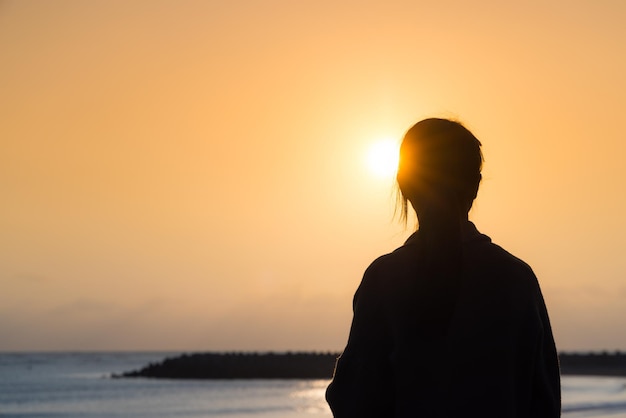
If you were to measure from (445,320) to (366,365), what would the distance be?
182mm

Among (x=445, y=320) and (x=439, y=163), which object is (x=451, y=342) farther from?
(x=439, y=163)

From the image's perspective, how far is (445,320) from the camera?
1.84m

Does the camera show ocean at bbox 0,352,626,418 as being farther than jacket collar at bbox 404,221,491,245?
Yes

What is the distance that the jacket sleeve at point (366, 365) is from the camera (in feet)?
6.14

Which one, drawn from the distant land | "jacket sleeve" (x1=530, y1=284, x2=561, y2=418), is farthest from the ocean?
"jacket sleeve" (x1=530, y1=284, x2=561, y2=418)

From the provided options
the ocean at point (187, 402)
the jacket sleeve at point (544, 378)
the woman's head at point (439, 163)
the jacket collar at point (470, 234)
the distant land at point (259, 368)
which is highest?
the woman's head at point (439, 163)

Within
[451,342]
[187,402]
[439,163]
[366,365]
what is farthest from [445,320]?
[187,402]

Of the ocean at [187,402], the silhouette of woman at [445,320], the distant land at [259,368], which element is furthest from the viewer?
the distant land at [259,368]

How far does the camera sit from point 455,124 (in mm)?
1906

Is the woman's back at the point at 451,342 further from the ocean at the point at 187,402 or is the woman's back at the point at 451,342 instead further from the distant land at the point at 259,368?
the distant land at the point at 259,368

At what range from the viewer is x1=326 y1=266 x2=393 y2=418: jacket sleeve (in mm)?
1871

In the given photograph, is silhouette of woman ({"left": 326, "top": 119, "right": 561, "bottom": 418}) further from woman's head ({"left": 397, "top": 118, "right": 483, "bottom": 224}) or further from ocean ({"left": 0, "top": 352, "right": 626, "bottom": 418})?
ocean ({"left": 0, "top": 352, "right": 626, "bottom": 418})

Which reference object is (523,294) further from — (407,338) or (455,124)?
(455,124)

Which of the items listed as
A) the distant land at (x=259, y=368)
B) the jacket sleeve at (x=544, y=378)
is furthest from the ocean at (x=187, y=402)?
the jacket sleeve at (x=544, y=378)
